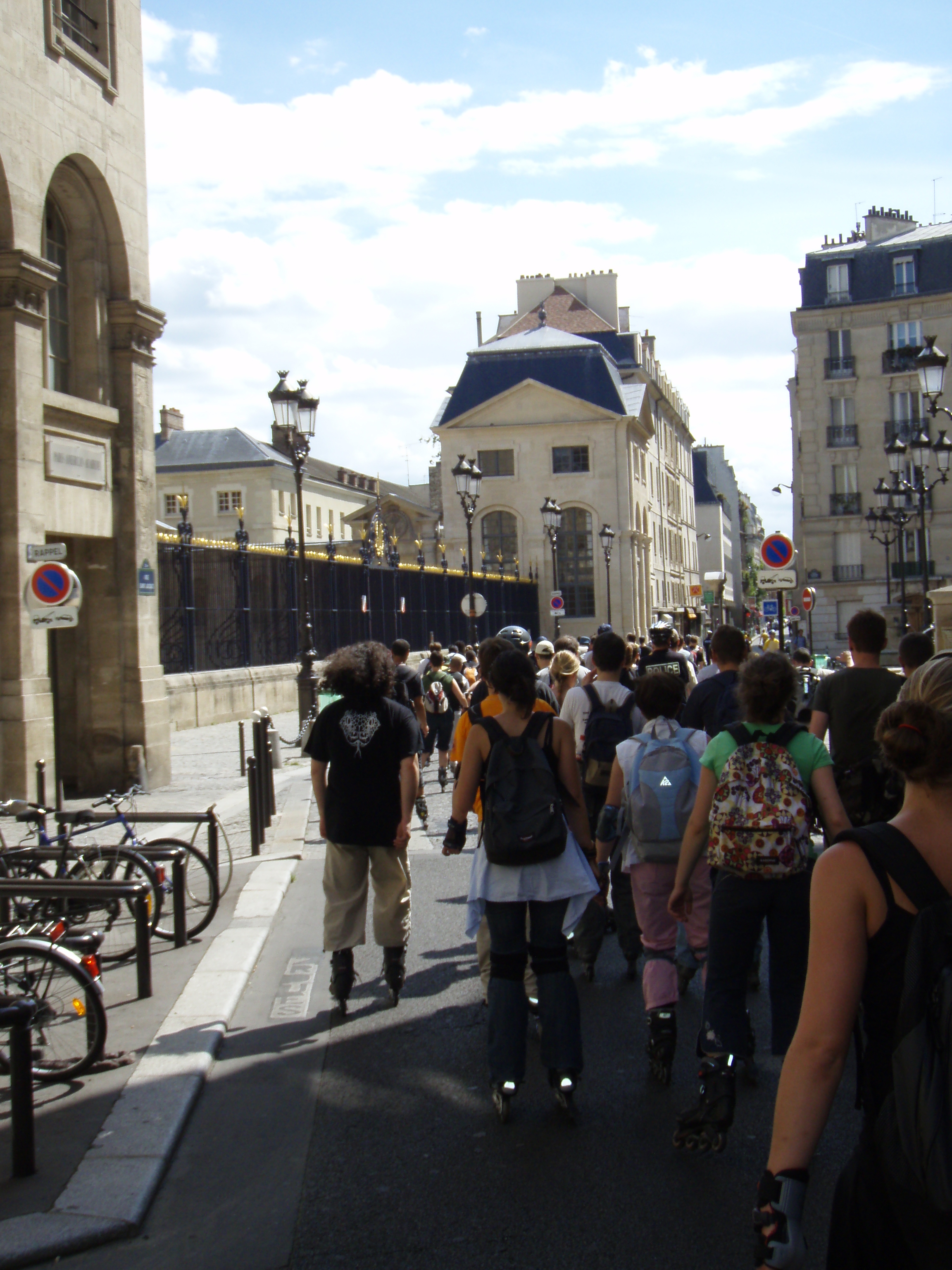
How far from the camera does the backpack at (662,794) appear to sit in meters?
5.06

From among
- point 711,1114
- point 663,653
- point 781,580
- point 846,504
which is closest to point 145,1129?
point 711,1114

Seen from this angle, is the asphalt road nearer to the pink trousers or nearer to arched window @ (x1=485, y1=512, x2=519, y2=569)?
the pink trousers

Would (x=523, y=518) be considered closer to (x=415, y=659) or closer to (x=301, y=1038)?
(x=415, y=659)

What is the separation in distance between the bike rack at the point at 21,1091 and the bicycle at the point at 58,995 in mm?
740

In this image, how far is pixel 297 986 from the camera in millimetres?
6496

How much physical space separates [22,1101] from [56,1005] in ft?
3.20

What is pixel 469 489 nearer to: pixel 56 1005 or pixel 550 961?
pixel 56 1005

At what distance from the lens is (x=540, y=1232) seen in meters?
3.55

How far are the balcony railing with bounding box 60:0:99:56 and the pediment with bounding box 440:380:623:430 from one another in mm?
49702

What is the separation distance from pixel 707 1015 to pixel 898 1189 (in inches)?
98.1

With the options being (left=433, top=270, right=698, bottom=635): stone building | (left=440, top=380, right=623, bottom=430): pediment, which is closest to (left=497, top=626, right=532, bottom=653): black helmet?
(left=433, top=270, right=698, bottom=635): stone building

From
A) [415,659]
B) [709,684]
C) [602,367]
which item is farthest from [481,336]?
[709,684]

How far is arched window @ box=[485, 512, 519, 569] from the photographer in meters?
64.7

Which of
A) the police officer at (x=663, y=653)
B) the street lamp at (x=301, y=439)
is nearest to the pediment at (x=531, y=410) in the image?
the street lamp at (x=301, y=439)
